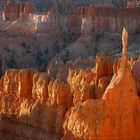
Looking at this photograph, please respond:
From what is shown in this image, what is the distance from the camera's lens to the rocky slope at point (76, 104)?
28.4m

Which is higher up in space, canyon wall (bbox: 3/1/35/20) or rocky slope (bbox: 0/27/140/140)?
rocky slope (bbox: 0/27/140/140)

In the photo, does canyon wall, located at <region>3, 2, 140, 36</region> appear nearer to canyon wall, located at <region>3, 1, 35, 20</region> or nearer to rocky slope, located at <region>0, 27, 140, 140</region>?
canyon wall, located at <region>3, 1, 35, 20</region>

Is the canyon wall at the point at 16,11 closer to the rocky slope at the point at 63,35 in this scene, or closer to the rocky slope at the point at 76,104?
the rocky slope at the point at 63,35

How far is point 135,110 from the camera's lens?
28641 millimetres

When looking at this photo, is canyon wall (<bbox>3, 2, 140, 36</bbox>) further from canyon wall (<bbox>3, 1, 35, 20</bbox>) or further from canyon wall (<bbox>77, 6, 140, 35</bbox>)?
canyon wall (<bbox>3, 1, 35, 20</bbox>)

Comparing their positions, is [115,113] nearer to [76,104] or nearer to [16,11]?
[76,104]

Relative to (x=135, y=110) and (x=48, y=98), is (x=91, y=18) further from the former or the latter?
(x=135, y=110)

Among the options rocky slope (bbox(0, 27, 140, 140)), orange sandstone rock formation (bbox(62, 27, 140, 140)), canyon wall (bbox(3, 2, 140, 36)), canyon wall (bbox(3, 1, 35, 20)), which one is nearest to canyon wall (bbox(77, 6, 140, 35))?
canyon wall (bbox(3, 2, 140, 36))

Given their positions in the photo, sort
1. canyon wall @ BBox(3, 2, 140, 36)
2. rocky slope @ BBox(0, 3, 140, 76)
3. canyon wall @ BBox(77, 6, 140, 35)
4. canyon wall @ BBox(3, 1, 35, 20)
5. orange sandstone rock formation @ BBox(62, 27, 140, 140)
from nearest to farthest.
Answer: orange sandstone rock formation @ BBox(62, 27, 140, 140), rocky slope @ BBox(0, 3, 140, 76), canyon wall @ BBox(77, 6, 140, 35), canyon wall @ BBox(3, 2, 140, 36), canyon wall @ BBox(3, 1, 35, 20)

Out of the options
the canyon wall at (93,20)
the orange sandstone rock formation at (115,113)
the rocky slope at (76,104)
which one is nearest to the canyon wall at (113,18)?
the canyon wall at (93,20)

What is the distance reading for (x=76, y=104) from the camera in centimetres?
3095

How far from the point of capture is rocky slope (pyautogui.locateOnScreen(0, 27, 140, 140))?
2844 cm

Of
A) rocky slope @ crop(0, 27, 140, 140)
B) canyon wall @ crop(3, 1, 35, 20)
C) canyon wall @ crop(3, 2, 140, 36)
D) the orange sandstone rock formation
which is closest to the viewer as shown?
the orange sandstone rock formation

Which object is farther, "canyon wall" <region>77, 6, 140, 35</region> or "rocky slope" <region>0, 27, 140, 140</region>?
"canyon wall" <region>77, 6, 140, 35</region>
